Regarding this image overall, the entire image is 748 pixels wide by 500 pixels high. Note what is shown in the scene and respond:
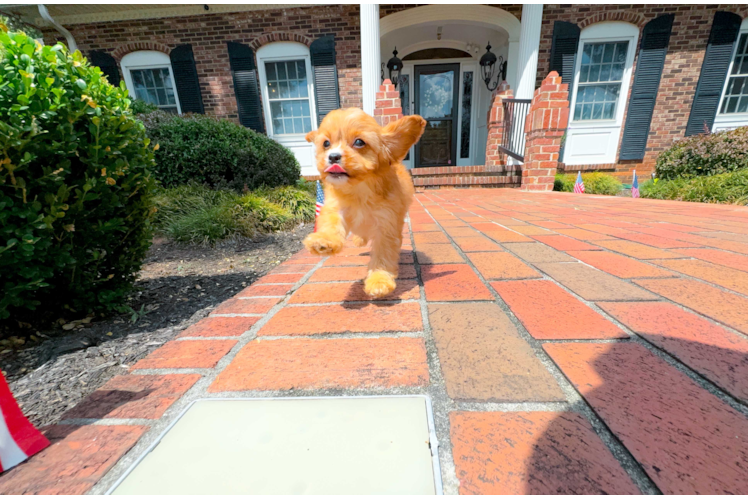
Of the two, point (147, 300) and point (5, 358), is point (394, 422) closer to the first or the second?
point (5, 358)

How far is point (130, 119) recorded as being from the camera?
1886mm

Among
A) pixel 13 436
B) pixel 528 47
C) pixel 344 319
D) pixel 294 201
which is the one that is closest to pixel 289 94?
pixel 294 201

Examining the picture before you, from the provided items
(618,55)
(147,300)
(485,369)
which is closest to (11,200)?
(147,300)

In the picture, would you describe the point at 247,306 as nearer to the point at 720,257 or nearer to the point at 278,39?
the point at 720,257

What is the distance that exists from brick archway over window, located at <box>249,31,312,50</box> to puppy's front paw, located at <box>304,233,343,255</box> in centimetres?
890

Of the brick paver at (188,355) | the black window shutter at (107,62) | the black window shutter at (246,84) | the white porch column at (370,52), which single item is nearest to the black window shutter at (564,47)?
the white porch column at (370,52)

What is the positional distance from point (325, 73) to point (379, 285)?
338 inches

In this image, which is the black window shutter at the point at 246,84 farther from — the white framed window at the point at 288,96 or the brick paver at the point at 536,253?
the brick paver at the point at 536,253

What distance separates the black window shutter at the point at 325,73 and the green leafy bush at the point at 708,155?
868 centimetres

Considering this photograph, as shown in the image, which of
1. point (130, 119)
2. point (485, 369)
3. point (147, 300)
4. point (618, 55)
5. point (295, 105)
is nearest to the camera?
point (485, 369)

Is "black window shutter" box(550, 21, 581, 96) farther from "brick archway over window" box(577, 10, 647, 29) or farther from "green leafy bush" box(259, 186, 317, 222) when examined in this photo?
"green leafy bush" box(259, 186, 317, 222)

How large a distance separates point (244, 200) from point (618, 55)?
10.5 meters

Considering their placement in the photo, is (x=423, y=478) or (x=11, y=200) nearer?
(x=423, y=478)

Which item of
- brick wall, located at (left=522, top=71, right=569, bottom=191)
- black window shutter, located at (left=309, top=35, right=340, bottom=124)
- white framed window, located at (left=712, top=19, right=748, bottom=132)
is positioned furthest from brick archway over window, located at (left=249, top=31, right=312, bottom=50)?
white framed window, located at (left=712, top=19, right=748, bottom=132)
